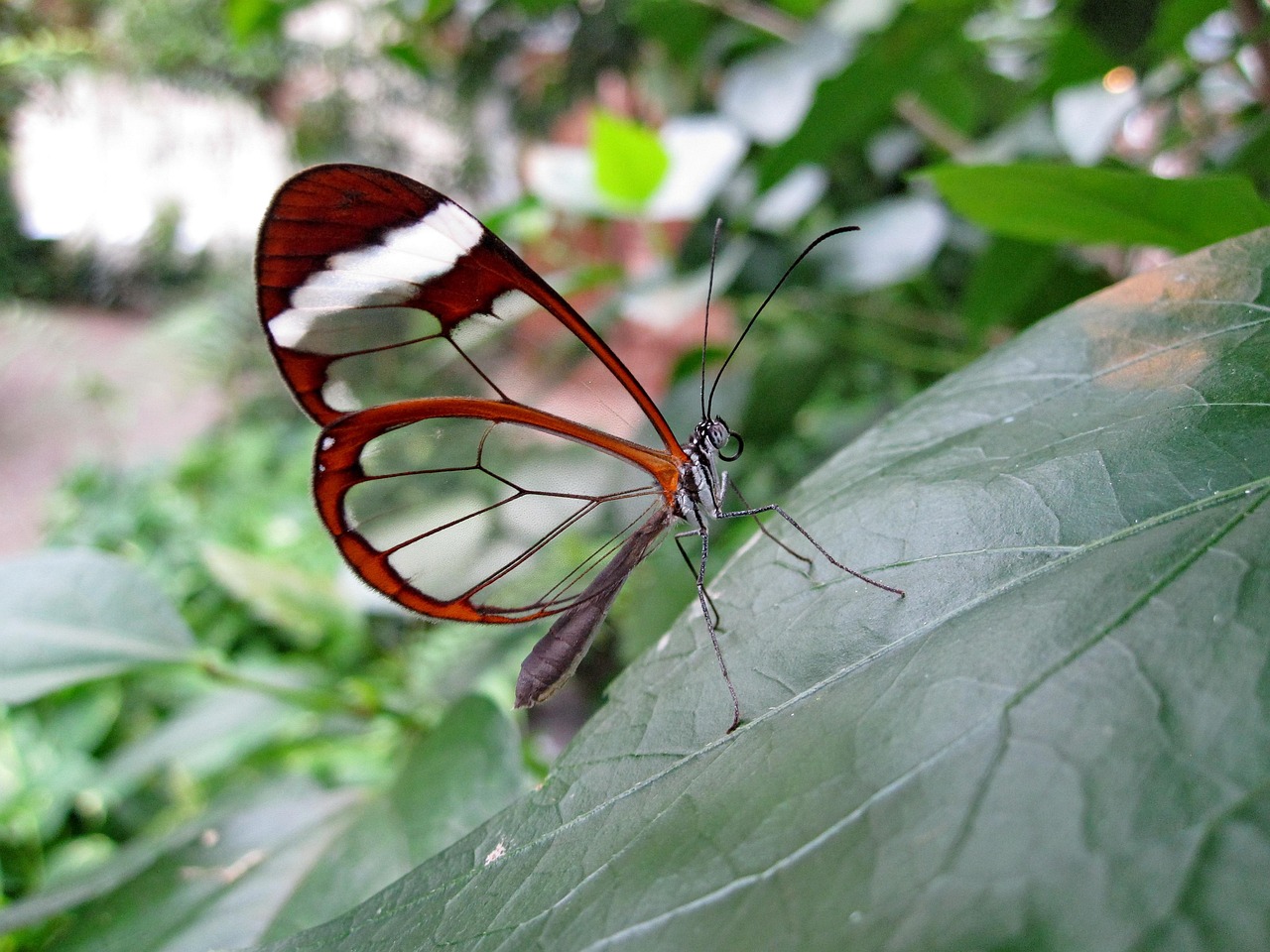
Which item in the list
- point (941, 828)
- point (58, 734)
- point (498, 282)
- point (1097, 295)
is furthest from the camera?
point (58, 734)

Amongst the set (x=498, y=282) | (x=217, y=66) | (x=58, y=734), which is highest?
(x=217, y=66)

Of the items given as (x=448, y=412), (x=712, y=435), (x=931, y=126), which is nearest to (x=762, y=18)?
(x=931, y=126)

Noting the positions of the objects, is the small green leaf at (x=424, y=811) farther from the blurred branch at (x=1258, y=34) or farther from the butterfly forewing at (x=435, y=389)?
the blurred branch at (x=1258, y=34)

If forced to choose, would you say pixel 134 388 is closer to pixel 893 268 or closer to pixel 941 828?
pixel 893 268

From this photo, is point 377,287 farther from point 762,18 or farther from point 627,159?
point 762,18

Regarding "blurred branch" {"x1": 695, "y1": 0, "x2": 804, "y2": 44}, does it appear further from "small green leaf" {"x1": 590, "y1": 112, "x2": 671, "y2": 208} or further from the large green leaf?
the large green leaf

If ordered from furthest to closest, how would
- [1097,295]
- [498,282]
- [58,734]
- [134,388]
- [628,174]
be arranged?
1. [134,388]
2. [58,734]
3. [628,174]
4. [498,282]
5. [1097,295]

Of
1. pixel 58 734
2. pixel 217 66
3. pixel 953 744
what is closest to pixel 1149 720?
pixel 953 744

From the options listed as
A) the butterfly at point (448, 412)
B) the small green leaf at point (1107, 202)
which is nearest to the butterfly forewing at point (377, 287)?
the butterfly at point (448, 412)
